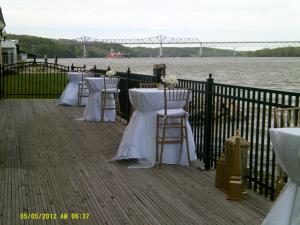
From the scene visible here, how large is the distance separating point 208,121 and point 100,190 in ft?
6.56

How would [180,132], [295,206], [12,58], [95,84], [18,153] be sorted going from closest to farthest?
[295,206] → [180,132] → [18,153] → [95,84] → [12,58]

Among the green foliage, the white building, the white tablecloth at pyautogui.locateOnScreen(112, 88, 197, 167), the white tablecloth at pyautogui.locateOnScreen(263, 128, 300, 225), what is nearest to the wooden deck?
the white tablecloth at pyautogui.locateOnScreen(112, 88, 197, 167)

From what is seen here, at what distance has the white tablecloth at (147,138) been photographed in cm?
699

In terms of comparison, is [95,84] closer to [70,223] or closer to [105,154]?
[105,154]

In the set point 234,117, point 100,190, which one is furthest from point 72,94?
point 100,190

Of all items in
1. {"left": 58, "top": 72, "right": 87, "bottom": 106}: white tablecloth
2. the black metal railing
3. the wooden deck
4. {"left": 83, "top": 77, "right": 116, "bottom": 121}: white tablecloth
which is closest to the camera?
the wooden deck

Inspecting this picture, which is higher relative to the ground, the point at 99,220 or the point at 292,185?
the point at 292,185

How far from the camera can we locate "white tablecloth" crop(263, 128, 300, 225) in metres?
3.32

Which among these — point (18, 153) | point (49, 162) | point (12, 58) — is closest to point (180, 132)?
point (49, 162)

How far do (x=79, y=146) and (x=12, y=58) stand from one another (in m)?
43.5

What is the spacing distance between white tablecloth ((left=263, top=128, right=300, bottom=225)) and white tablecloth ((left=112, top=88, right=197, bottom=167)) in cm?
350

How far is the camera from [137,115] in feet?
23.4
